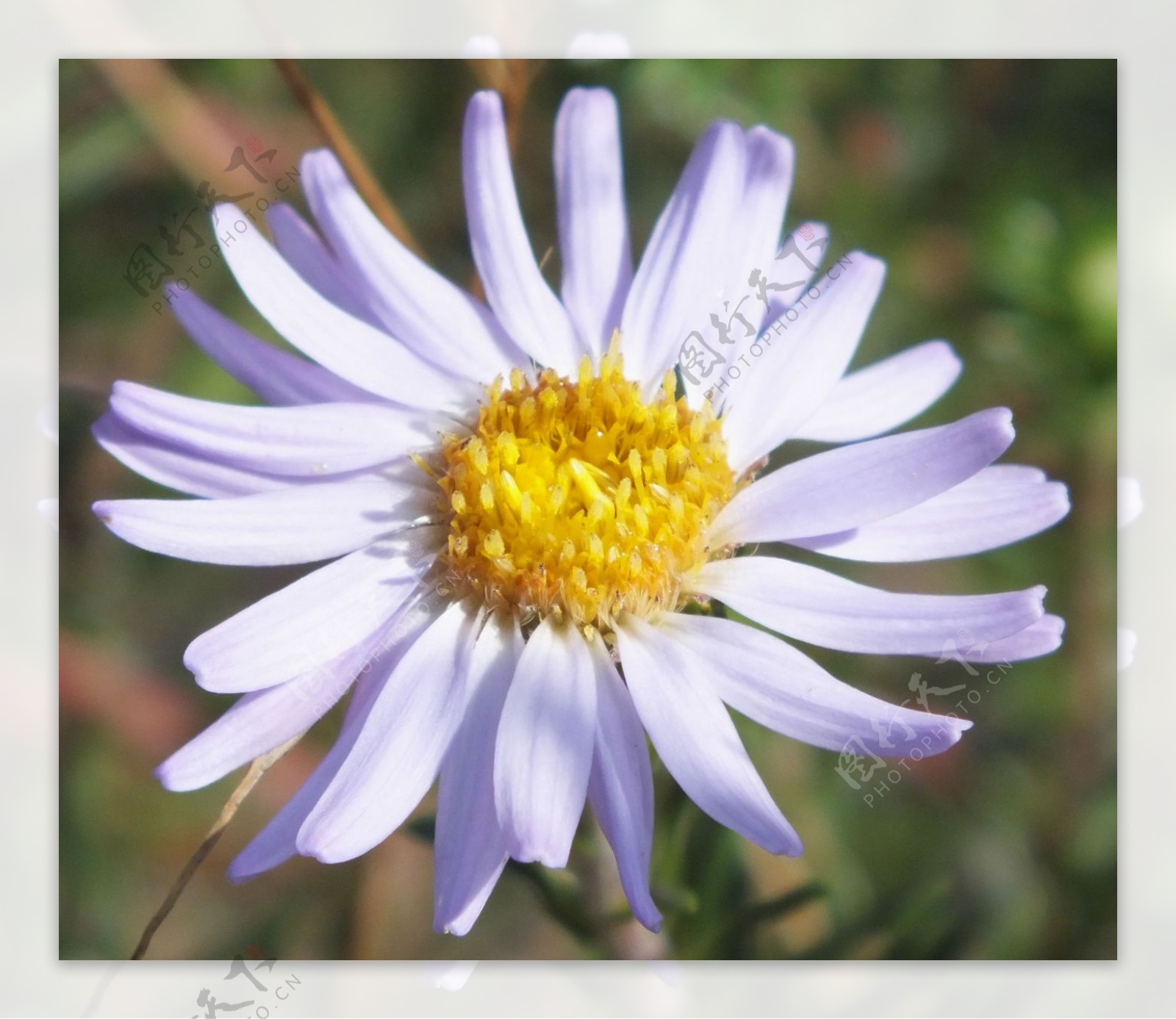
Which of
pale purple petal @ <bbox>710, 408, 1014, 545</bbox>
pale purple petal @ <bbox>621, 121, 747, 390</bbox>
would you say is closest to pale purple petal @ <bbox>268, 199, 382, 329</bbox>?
pale purple petal @ <bbox>621, 121, 747, 390</bbox>

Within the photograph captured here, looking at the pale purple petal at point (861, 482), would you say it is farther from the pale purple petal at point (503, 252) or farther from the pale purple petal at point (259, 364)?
the pale purple petal at point (259, 364)

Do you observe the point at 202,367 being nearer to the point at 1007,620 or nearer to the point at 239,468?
the point at 239,468

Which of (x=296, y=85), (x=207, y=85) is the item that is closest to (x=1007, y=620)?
(x=296, y=85)

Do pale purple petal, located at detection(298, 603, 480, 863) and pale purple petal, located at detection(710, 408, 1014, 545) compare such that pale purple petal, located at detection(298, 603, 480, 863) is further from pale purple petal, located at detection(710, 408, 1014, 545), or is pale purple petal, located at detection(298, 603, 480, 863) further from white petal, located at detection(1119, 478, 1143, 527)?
white petal, located at detection(1119, 478, 1143, 527)

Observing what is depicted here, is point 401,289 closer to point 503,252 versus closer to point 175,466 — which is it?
point 503,252

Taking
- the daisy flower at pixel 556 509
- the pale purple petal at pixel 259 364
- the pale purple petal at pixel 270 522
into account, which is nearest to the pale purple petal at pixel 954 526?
the daisy flower at pixel 556 509

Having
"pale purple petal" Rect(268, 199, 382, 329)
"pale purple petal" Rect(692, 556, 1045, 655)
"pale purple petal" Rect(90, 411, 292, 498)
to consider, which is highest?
"pale purple petal" Rect(268, 199, 382, 329)
